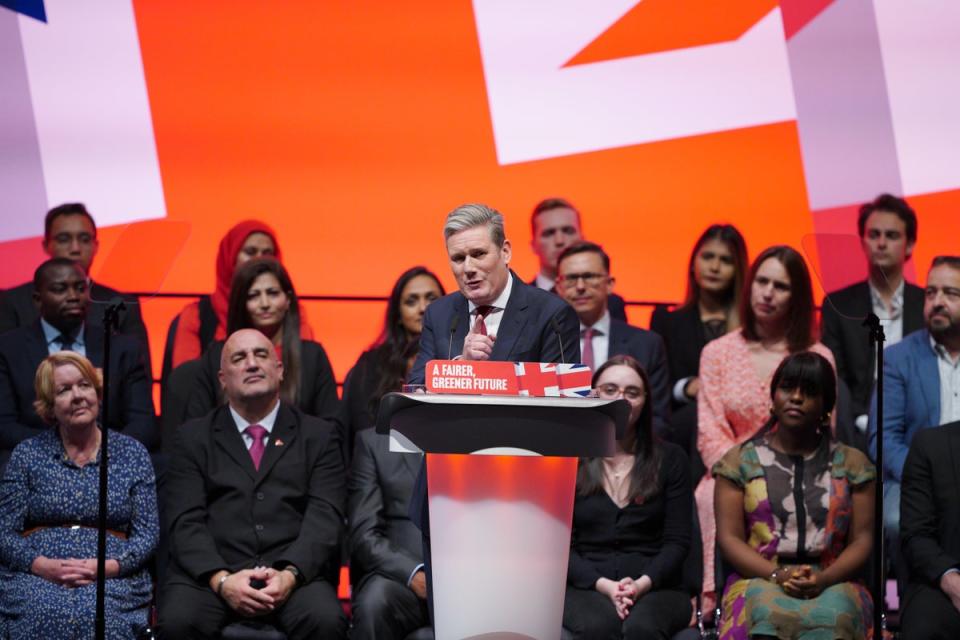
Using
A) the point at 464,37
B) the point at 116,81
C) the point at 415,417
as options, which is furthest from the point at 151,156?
the point at 415,417

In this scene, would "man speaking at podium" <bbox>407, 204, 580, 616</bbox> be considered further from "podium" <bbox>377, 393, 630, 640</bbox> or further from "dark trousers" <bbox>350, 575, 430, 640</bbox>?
"dark trousers" <bbox>350, 575, 430, 640</bbox>

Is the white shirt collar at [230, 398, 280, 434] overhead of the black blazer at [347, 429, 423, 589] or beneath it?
overhead

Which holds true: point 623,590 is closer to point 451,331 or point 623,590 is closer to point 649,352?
point 649,352

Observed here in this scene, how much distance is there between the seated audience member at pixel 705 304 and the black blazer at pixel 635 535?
862 millimetres

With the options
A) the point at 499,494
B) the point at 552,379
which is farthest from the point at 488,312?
the point at 499,494

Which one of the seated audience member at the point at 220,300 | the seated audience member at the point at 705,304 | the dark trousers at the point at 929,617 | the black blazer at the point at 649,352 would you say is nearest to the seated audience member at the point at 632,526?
the black blazer at the point at 649,352

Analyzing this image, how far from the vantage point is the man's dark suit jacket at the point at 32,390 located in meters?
5.39

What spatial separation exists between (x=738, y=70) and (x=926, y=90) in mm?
856

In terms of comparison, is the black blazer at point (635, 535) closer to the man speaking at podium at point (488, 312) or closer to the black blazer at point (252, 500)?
the black blazer at point (252, 500)

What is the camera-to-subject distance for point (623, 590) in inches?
185

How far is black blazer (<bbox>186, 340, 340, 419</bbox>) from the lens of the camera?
540 centimetres

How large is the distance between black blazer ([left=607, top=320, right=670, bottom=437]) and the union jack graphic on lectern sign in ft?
6.66

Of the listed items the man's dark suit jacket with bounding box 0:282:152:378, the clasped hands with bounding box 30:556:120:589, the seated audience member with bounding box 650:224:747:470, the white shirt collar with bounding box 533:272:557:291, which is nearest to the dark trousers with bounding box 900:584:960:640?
the seated audience member with bounding box 650:224:747:470

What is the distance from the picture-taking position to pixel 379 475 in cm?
509
